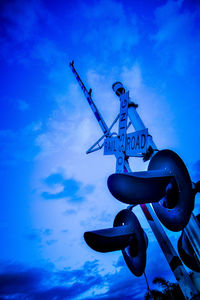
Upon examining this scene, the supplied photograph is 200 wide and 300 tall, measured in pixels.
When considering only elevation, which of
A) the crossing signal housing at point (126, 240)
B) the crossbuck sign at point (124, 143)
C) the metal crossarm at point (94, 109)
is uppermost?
the metal crossarm at point (94, 109)

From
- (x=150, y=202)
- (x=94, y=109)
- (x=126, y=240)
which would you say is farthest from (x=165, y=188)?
(x=94, y=109)

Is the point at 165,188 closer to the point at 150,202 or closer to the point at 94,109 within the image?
the point at 150,202

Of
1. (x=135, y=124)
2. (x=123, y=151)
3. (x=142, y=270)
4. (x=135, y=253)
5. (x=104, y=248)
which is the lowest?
(x=142, y=270)

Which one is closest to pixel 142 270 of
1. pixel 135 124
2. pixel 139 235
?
pixel 139 235

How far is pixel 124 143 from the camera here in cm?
218

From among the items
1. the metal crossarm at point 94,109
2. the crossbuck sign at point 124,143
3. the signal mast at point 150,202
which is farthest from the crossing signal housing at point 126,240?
the metal crossarm at point 94,109

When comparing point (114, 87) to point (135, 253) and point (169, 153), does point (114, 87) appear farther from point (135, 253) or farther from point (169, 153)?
point (135, 253)

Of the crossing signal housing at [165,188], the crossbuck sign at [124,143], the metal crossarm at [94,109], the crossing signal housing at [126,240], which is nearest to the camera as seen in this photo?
the crossing signal housing at [165,188]

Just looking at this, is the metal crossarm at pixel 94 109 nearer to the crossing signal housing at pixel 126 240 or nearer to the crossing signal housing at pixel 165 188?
the crossing signal housing at pixel 126 240

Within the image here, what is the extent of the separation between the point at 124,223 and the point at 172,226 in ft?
2.18

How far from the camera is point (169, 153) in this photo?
123 centimetres

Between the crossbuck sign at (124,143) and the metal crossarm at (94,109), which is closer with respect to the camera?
the crossbuck sign at (124,143)

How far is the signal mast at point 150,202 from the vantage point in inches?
41.4

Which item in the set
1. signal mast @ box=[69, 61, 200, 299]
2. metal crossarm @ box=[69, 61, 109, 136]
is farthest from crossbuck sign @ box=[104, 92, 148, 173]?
metal crossarm @ box=[69, 61, 109, 136]
